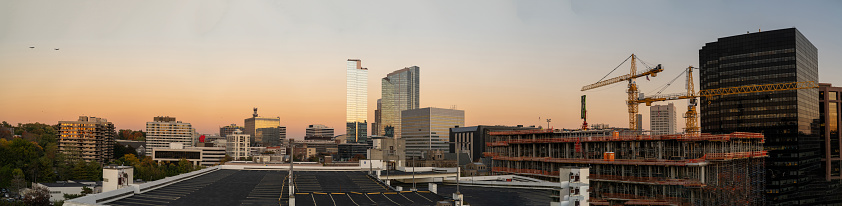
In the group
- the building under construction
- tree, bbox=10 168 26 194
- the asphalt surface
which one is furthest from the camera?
tree, bbox=10 168 26 194

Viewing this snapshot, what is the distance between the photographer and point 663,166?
356 ft

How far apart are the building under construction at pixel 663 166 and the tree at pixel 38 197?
122m

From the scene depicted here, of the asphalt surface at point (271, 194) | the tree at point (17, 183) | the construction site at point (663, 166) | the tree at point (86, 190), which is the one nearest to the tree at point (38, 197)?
the tree at point (86, 190)

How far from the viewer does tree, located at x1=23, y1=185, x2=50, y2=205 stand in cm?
13729

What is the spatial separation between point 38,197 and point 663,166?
469 ft

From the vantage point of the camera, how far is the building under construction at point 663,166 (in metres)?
106

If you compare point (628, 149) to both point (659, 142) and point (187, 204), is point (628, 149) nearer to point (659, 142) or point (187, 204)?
point (659, 142)

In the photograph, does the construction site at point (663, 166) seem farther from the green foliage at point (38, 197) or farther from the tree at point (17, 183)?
the tree at point (17, 183)

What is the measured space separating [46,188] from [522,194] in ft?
416

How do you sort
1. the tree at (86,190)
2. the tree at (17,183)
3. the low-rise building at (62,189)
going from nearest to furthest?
the tree at (86,190), the low-rise building at (62,189), the tree at (17,183)

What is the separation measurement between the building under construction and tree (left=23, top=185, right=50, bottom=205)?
12171 cm

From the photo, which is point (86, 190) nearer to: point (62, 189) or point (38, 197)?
point (62, 189)

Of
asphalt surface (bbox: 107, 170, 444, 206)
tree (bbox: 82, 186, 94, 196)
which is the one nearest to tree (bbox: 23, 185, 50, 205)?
tree (bbox: 82, 186, 94, 196)

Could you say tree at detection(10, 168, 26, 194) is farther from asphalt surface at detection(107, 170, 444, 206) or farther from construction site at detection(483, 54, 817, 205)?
Result: construction site at detection(483, 54, 817, 205)
